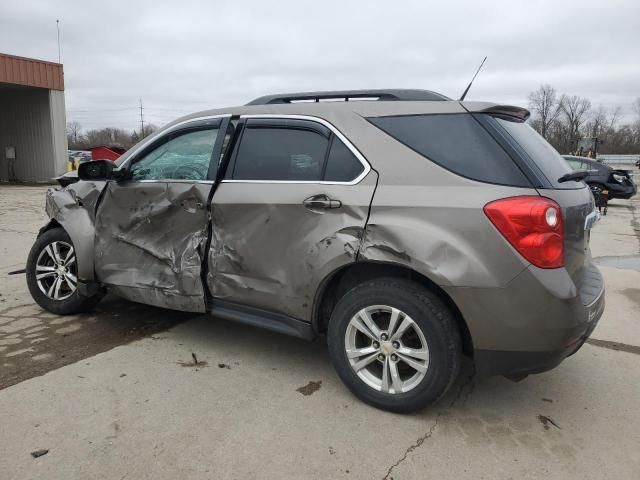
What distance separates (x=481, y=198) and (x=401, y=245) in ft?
1.56

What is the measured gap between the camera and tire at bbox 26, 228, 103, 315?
14.0 feet

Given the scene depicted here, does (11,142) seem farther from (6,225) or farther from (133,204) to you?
(133,204)

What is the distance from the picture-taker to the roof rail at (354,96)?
3115 mm

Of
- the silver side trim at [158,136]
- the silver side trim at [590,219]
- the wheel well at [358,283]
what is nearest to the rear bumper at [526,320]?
the wheel well at [358,283]

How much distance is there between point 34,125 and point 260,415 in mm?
24368

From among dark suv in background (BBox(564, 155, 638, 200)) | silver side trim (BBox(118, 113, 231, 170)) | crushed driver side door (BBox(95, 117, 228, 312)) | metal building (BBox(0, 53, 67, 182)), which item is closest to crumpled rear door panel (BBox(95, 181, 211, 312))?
crushed driver side door (BBox(95, 117, 228, 312))

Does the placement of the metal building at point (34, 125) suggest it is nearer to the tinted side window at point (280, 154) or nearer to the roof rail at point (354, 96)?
the roof rail at point (354, 96)

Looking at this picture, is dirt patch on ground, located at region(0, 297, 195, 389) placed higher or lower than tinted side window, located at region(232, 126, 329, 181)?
lower

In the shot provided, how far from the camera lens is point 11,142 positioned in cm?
2392

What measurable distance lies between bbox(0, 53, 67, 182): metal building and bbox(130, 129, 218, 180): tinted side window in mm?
19903

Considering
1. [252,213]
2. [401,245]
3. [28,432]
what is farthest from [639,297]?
[28,432]

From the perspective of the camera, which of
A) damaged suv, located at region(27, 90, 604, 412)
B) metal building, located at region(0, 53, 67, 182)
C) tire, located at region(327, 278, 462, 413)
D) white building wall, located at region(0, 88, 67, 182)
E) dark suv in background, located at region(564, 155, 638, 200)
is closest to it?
damaged suv, located at region(27, 90, 604, 412)

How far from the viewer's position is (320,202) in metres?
2.96

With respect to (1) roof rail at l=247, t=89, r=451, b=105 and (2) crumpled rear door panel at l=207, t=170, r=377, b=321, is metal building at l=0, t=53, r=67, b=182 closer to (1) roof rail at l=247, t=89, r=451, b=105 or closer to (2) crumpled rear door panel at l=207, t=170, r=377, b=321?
(1) roof rail at l=247, t=89, r=451, b=105
